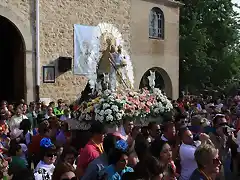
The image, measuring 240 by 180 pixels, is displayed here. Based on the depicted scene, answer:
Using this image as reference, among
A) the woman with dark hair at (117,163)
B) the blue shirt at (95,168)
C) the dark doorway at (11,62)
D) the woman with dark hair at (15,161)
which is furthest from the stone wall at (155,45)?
the woman with dark hair at (117,163)

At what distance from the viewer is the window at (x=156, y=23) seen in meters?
24.1

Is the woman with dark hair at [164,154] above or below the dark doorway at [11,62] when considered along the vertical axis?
below

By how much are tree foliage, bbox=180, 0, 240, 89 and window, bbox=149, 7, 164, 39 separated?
6.00m

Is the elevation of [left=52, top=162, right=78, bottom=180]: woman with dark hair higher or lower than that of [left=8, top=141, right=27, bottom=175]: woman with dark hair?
higher

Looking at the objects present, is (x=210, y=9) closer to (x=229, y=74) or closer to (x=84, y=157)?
(x=229, y=74)

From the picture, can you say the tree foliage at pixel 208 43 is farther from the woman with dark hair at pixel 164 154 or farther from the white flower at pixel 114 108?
the woman with dark hair at pixel 164 154

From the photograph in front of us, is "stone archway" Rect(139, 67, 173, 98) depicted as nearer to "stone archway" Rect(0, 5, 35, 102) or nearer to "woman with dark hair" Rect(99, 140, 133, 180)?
"stone archway" Rect(0, 5, 35, 102)

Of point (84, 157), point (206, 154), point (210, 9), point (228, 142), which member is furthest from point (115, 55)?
point (210, 9)

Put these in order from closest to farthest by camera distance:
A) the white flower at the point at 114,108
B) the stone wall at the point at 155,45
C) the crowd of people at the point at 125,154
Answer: the crowd of people at the point at 125,154, the white flower at the point at 114,108, the stone wall at the point at 155,45

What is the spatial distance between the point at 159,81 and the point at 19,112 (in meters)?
14.6

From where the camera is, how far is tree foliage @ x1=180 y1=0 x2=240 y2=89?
102 ft

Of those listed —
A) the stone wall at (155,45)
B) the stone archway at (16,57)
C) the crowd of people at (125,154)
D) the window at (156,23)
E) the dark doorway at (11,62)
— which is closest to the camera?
the crowd of people at (125,154)

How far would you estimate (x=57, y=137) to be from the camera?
8.98 m

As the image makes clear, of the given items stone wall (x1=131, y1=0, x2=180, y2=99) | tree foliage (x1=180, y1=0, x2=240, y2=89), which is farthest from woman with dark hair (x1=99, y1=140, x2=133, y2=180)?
tree foliage (x1=180, y1=0, x2=240, y2=89)
